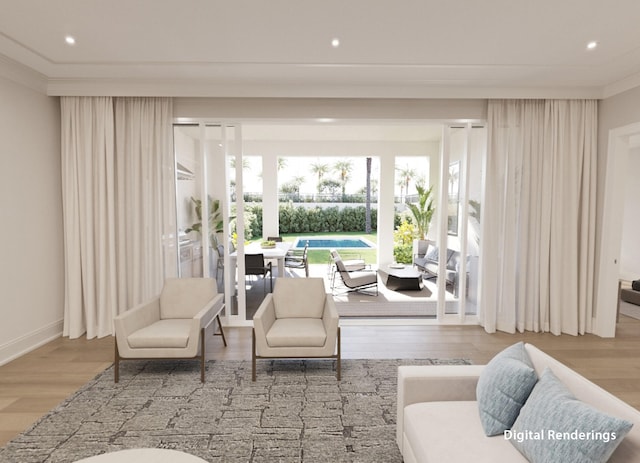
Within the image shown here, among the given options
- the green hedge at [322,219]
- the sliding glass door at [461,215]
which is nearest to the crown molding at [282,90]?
the sliding glass door at [461,215]

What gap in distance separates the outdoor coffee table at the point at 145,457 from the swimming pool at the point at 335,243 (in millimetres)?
12396

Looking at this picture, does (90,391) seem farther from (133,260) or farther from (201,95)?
(201,95)

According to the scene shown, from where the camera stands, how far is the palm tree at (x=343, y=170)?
1812 centimetres

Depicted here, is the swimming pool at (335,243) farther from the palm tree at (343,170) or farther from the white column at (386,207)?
the white column at (386,207)

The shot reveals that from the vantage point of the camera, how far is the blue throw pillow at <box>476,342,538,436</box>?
166 centimetres

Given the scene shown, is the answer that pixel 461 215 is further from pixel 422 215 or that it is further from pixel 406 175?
pixel 406 175

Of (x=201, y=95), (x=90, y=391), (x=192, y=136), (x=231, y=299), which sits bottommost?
(x=90, y=391)

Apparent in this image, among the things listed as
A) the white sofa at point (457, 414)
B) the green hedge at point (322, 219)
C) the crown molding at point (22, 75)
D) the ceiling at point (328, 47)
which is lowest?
the white sofa at point (457, 414)

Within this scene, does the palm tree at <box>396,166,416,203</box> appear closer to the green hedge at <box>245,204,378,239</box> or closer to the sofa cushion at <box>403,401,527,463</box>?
the green hedge at <box>245,204,378,239</box>

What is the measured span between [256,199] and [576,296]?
1120 cm

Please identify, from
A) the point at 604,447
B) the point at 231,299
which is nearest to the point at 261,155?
the point at 231,299

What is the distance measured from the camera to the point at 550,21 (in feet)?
9.00

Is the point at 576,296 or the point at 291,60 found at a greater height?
the point at 291,60

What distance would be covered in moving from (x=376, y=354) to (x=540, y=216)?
2.71 metres
